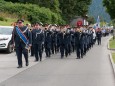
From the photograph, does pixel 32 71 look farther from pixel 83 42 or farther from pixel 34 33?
pixel 83 42

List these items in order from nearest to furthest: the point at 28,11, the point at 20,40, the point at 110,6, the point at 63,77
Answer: the point at 63,77 → the point at 20,40 → the point at 28,11 → the point at 110,6

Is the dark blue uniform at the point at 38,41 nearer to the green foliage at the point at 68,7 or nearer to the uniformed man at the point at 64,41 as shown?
the uniformed man at the point at 64,41

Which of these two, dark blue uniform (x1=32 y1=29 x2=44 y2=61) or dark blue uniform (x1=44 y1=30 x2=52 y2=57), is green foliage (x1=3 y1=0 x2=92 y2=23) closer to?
dark blue uniform (x1=44 y1=30 x2=52 y2=57)

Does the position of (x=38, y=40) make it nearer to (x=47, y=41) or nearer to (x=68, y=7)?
(x=47, y=41)

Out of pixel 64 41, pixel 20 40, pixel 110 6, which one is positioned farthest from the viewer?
pixel 110 6

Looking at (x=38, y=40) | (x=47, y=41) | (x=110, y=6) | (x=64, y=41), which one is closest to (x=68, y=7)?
(x=110, y=6)

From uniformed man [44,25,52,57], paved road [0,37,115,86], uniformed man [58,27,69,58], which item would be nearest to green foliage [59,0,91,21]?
uniformed man [44,25,52,57]

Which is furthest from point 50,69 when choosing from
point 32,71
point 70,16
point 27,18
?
point 70,16

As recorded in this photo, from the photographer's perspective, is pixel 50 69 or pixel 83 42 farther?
pixel 83 42

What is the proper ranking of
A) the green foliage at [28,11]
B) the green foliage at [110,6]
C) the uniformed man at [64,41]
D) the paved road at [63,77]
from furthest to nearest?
the green foliage at [110,6]
the green foliage at [28,11]
the uniformed man at [64,41]
the paved road at [63,77]

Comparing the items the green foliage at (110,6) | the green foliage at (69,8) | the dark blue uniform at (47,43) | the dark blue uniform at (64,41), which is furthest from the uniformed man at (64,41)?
the green foliage at (69,8)

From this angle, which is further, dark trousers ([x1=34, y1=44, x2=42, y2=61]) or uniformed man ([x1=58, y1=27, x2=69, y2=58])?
uniformed man ([x1=58, y1=27, x2=69, y2=58])

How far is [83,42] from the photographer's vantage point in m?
23.9

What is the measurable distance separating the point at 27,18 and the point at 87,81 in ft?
114
